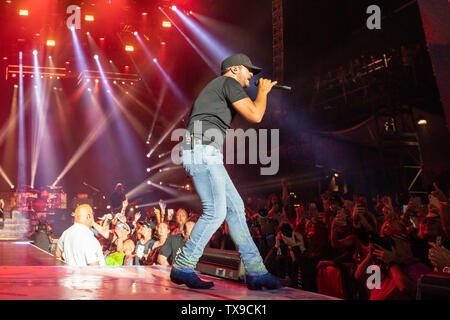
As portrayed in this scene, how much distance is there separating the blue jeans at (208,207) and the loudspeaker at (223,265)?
0.99ft

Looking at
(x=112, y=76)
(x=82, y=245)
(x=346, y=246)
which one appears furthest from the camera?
(x=112, y=76)

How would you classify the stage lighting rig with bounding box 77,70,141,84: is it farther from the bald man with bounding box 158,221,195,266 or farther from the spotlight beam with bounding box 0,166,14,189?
the bald man with bounding box 158,221,195,266

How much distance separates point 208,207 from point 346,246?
9.76ft

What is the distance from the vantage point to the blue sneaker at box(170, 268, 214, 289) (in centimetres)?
222

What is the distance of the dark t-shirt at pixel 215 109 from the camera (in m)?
2.31

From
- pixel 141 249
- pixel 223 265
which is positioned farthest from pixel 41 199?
pixel 223 265

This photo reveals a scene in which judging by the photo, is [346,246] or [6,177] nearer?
[346,246]

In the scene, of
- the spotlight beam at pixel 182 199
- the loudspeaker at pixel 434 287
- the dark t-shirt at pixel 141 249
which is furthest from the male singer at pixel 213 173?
the spotlight beam at pixel 182 199

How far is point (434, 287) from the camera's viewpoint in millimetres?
1442

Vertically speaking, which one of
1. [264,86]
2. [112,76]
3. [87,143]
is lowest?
[264,86]

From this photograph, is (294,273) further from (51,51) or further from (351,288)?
(51,51)

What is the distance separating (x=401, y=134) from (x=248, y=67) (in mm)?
6944

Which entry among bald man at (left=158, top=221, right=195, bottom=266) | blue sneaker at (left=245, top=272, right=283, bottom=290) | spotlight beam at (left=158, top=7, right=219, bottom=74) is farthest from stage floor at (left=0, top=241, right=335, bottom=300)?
spotlight beam at (left=158, top=7, right=219, bottom=74)

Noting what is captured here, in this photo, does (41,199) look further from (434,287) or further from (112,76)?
(434,287)
